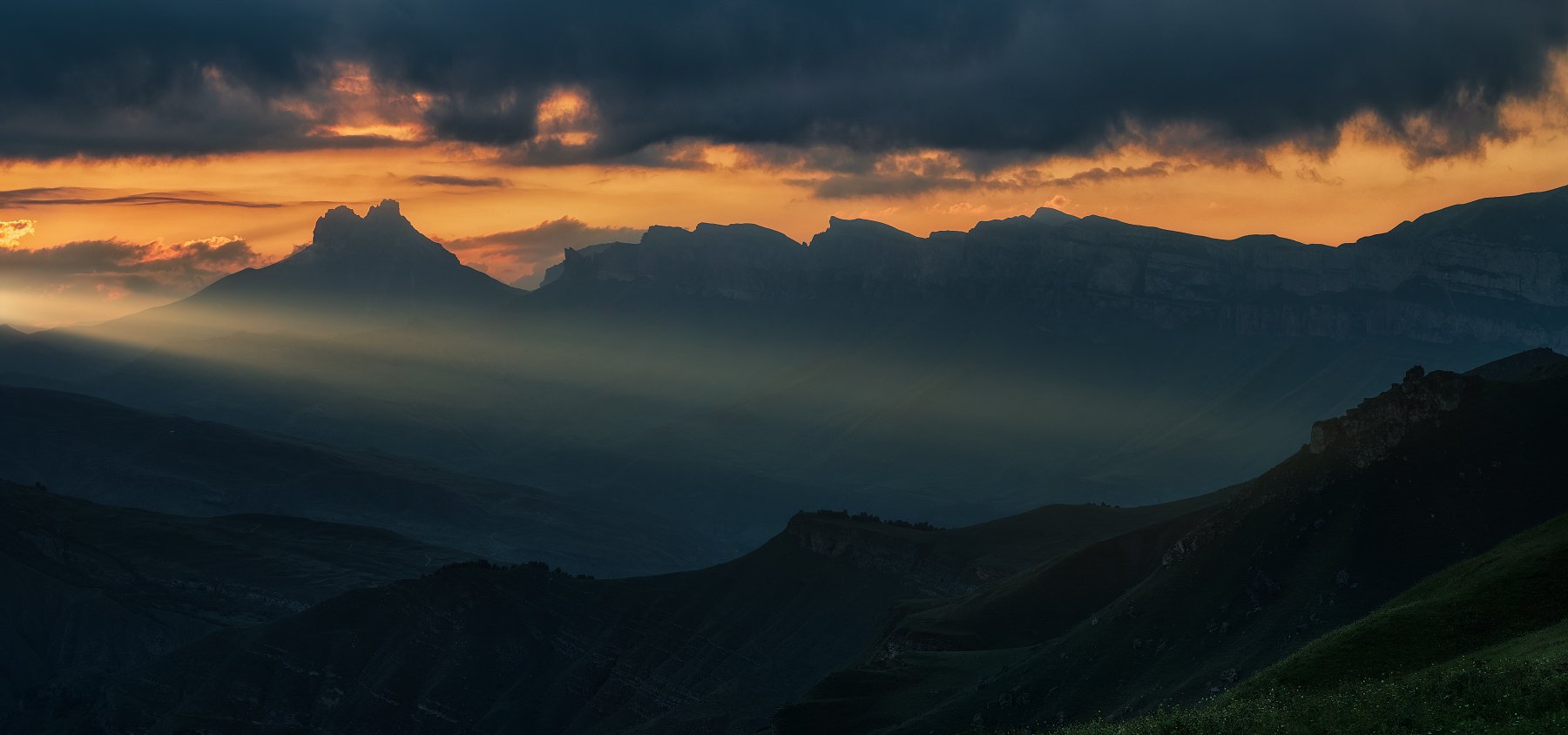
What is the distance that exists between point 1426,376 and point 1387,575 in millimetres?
34824

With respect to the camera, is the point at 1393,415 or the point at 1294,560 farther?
the point at 1393,415

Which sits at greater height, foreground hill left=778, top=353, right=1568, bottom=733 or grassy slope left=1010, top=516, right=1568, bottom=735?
grassy slope left=1010, top=516, right=1568, bottom=735

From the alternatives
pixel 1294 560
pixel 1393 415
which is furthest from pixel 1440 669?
pixel 1393 415

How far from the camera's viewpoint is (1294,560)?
168250 millimetres

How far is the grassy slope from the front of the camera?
238 ft

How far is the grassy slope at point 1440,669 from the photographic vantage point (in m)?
72.7

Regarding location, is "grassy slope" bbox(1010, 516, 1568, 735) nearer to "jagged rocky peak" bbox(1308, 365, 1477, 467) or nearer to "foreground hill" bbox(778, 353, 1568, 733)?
"foreground hill" bbox(778, 353, 1568, 733)

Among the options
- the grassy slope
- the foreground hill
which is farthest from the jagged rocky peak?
the grassy slope

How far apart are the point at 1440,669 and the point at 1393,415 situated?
334ft

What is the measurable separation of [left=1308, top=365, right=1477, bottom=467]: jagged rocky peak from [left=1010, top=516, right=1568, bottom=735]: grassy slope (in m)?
57.8

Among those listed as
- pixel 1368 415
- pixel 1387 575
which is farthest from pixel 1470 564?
pixel 1368 415

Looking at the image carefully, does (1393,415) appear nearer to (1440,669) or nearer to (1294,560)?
(1294,560)

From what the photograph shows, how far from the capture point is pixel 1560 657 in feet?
249

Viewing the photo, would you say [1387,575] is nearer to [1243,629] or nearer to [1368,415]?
[1243,629]
